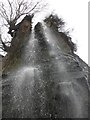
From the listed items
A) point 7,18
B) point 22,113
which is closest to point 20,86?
point 22,113

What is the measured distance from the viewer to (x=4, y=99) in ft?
27.8

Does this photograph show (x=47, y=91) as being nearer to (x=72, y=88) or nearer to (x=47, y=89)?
(x=47, y=89)

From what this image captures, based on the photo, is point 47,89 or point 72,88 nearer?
point 72,88

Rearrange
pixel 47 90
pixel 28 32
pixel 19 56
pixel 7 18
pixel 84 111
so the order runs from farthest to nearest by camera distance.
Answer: pixel 7 18 → pixel 28 32 → pixel 19 56 → pixel 47 90 → pixel 84 111

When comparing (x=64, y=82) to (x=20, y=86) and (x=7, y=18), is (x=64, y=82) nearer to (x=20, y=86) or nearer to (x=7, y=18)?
(x=20, y=86)

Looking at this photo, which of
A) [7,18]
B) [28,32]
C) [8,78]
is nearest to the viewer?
[8,78]

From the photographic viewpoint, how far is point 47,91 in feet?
26.8

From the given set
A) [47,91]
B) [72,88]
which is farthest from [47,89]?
[72,88]

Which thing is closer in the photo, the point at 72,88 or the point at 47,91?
the point at 72,88

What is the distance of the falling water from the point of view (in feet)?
24.3

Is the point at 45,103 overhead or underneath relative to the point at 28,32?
underneath

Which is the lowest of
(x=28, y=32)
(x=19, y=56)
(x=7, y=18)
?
(x=19, y=56)

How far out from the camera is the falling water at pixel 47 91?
7.39 metres

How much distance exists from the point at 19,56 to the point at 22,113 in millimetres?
5390
